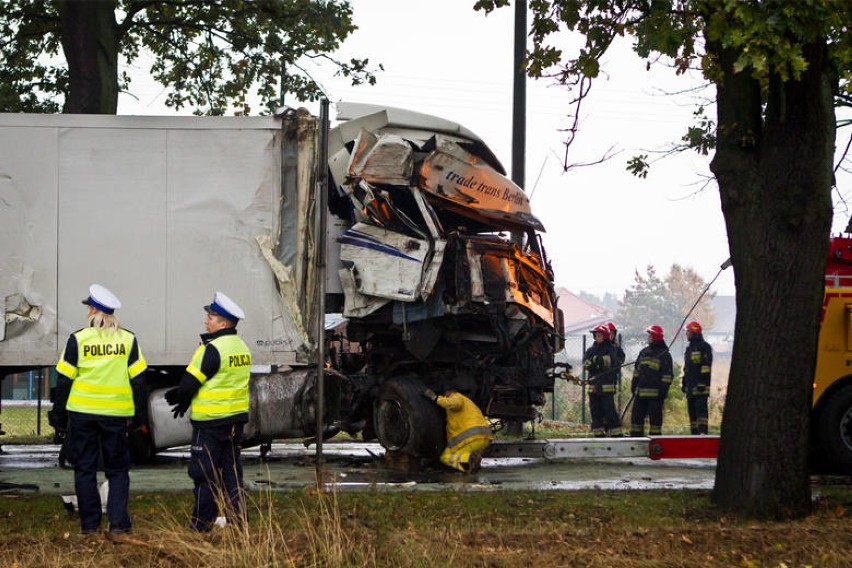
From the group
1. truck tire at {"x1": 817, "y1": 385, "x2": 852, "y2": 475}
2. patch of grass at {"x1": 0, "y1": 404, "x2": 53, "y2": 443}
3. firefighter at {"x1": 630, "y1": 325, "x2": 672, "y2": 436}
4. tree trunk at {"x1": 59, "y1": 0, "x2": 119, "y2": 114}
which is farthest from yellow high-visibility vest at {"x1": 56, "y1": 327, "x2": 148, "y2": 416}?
firefighter at {"x1": 630, "y1": 325, "x2": 672, "y2": 436}

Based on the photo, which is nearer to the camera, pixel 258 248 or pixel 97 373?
pixel 97 373

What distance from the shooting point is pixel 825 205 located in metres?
9.69

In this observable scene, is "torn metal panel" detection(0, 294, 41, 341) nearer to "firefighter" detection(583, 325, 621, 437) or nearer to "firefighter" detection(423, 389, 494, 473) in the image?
"firefighter" detection(423, 389, 494, 473)

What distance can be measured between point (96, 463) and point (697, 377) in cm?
1128

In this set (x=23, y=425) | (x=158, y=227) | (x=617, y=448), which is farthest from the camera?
(x=23, y=425)

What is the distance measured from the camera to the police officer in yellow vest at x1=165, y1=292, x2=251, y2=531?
8.62m

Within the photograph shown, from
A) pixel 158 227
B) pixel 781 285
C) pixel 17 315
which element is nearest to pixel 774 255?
pixel 781 285

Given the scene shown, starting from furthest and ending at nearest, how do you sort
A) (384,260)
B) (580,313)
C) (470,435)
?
1. (580,313)
2. (470,435)
3. (384,260)

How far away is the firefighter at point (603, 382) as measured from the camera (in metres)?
18.5

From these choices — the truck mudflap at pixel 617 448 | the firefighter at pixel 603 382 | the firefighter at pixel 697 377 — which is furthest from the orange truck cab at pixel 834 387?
the firefighter at pixel 603 382

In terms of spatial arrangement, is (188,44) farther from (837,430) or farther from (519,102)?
(837,430)

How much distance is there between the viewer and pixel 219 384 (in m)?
8.76

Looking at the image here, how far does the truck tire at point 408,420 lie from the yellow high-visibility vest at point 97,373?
434 cm

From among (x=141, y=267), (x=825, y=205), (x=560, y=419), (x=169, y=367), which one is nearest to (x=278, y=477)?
(x=169, y=367)
